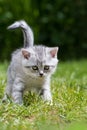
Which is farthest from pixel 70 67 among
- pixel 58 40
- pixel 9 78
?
pixel 9 78

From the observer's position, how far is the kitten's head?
6.67 m

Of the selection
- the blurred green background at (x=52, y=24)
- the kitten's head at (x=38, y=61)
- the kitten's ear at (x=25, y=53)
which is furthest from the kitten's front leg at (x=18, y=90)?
the blurred green background at (x=52, y=24)

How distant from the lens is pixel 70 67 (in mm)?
12383

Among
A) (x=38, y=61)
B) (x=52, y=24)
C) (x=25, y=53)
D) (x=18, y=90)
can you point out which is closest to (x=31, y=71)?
(x=38, y=61)

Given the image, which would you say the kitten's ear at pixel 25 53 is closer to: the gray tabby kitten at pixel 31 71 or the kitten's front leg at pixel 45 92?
the gray tabby kitten at pixel 31 71

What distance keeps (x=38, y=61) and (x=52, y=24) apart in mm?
8712

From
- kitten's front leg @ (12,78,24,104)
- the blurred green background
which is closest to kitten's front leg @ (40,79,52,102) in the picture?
kitten's front leg @ (12,78,24,104)

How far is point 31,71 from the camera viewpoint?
22.1 ft

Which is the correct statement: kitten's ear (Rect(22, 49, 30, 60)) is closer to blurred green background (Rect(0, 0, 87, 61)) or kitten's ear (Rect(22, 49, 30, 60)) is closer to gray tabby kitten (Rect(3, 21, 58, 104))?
gray tabby kitten (Rect(3, 21, 58, 104))

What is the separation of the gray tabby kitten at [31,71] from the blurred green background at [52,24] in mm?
7581

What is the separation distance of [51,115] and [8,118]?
1.65 ft

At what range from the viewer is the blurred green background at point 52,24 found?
14867mm

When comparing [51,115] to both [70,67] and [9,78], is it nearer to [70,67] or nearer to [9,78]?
[9,78]

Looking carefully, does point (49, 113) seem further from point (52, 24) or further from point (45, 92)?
point (52, 24)
